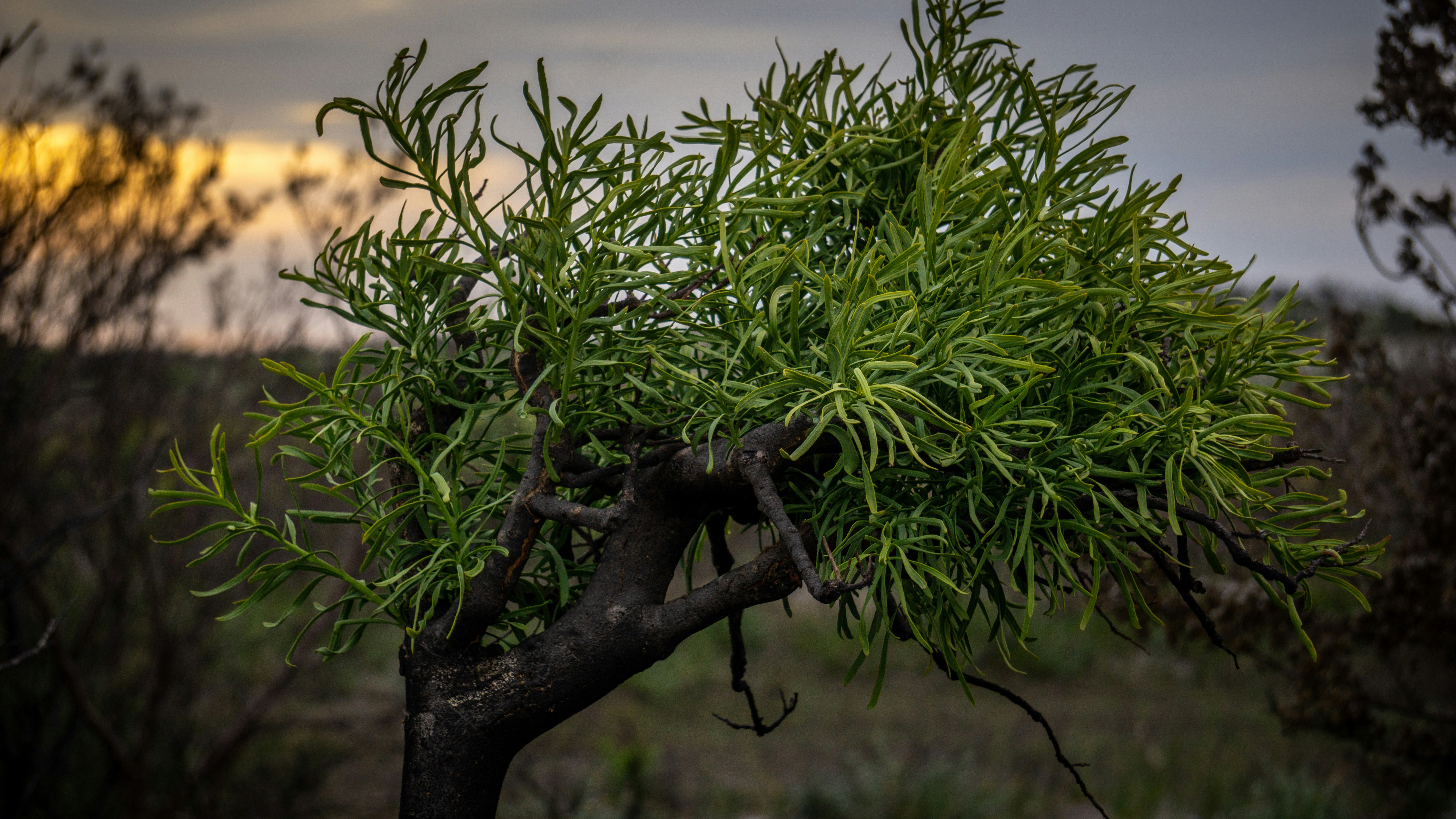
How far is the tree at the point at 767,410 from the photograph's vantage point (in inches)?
31.1

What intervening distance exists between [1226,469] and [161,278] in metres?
4.12

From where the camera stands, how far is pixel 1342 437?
339 cm

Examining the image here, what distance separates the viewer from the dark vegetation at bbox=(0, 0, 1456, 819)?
2748mm

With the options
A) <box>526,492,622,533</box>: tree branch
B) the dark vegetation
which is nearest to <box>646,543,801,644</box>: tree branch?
<box>526,492,622,533</box>: tree branch

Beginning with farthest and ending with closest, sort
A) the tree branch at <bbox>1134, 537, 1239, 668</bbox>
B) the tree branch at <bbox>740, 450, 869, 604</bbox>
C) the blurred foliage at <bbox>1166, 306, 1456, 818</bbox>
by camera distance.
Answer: the blurred foliage at <bbox>1166, 306, 1456, 818</bbox> → the tree branch at <bbox>1134, 537, 1239, 668</bbox> → the tree branch at <bbox>740, 450, 869, 604</bbox>

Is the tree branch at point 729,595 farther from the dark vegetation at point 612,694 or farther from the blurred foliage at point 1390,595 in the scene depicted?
the blurred foliage at point 1390,595

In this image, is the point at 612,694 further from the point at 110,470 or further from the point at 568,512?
the point at 568,512

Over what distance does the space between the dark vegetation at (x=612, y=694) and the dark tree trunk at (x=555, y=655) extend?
2.51 feet

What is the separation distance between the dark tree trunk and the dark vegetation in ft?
2.51

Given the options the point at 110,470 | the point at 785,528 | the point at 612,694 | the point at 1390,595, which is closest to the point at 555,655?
the point at 785,528

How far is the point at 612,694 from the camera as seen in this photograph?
6898mm

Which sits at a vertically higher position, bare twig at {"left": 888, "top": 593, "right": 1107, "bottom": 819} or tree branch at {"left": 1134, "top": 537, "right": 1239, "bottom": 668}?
tree branch at {"left": 1134, "top": 537, "right": 1239, "bottom": 668}

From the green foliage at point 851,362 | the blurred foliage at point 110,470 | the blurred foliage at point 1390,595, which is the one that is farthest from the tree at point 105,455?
the blurred foliage at point 1390,595

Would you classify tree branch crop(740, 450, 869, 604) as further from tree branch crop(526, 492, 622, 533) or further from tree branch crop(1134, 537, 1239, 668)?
tree branch crop(1134, 537, 1239, 668)
